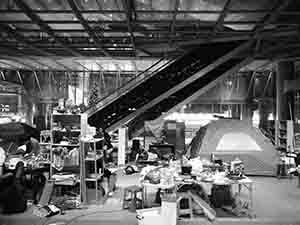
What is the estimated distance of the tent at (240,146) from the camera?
7777 mm

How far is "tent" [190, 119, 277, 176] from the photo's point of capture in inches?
306

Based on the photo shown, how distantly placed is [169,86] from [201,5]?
337 centimetres

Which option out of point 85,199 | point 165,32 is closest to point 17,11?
point 165,32

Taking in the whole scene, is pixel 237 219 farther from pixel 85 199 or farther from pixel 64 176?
pixel 64 176

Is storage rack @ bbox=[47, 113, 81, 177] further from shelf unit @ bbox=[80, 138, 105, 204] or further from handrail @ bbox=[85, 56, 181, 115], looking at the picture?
handrail @ bbox=[85, 56, 181, 115]

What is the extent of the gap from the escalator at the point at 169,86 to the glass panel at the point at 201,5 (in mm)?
2871

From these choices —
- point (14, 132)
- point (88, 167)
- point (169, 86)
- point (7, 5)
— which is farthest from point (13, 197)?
point (169, 86)

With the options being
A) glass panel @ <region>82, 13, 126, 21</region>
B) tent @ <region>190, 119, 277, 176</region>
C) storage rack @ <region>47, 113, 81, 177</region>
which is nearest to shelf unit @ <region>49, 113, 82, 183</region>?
storage rack @ <region>47, 113, 81, 177</region>

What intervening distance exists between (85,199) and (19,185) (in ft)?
3.72

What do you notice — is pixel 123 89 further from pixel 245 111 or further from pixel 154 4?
pixel 245 111

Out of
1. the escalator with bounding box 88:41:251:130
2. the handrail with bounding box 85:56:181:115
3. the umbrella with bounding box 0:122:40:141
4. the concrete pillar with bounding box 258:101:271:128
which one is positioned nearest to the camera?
the umbrella with bounding box 0:122:40:141

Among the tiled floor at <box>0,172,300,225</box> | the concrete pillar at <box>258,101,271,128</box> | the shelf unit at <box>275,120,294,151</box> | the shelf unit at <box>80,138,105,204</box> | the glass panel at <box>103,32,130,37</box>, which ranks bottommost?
the tiled floor at <box>0,172,300,225</box>

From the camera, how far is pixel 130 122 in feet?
35.6

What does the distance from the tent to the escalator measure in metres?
2.84
